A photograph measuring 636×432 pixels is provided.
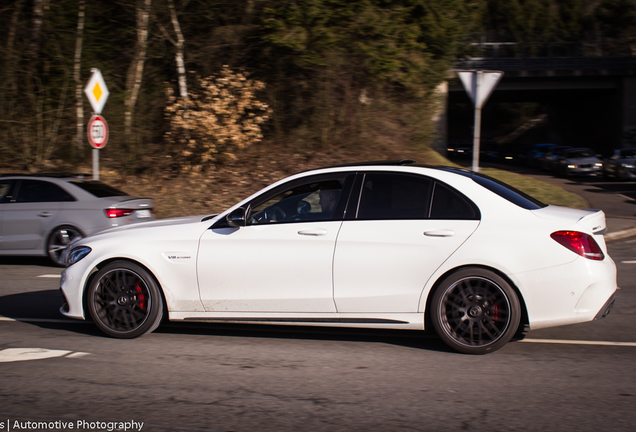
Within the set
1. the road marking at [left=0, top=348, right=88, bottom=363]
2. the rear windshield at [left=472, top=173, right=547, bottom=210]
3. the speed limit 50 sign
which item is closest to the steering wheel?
the rear windshield at [left=472, top=173, right=547, bottom=210]

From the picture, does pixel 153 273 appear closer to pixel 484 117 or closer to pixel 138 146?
pixel 138 146

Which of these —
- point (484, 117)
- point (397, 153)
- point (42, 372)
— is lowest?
point (42, 372)

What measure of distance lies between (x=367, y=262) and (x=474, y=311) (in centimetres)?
93

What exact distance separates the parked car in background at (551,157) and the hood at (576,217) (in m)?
30.9

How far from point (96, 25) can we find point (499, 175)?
13.0 m

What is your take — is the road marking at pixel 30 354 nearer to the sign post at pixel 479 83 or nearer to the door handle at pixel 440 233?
the door handle at pixel 440 233

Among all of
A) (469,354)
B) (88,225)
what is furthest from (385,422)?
(88,225)

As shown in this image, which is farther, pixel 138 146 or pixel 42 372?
pixel 138 146

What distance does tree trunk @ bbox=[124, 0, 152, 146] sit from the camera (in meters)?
17.4

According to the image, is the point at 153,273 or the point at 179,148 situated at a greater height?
the point at 179,148

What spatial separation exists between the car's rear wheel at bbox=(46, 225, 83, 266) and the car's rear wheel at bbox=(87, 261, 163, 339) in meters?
4.72

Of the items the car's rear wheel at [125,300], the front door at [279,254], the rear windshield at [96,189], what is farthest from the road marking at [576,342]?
the rear windshield at [96,189]

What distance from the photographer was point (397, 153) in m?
17.7

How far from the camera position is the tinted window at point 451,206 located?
199 inches
